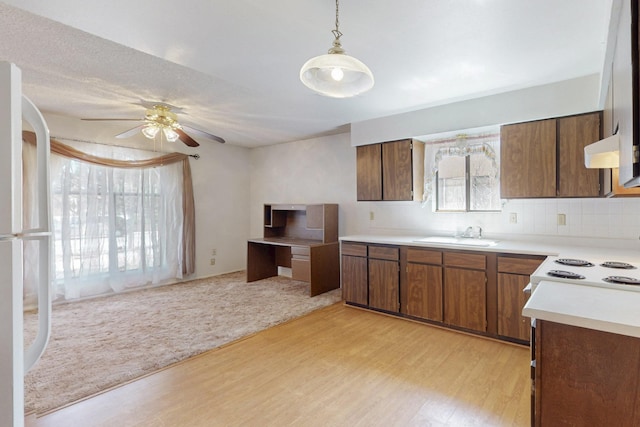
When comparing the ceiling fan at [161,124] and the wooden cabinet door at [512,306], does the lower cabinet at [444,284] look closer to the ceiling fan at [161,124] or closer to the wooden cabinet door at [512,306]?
the wooden cabinet door at [512,306]

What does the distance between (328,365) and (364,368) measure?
11.3 inches

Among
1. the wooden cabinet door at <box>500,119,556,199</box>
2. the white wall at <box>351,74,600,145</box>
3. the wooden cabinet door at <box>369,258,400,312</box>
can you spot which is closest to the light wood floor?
the wooden cabinet door at <box>369,258,400,312</box>

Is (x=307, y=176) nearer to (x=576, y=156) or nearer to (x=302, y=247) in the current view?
(x=302, y=247)

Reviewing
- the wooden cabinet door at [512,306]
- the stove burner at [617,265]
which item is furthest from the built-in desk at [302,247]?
the stove burner at [617,265]

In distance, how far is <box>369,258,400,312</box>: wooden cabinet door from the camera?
3639 millimetres

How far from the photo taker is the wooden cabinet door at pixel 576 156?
107 inches

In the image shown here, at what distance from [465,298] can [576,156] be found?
5.24ft

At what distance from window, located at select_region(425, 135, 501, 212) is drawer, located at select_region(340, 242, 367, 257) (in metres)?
1.06

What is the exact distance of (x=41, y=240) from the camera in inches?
37.5

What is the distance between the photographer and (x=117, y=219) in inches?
181

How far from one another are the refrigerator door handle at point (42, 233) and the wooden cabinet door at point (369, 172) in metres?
3.51

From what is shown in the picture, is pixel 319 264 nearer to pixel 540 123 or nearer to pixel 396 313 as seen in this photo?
pixel 396 313

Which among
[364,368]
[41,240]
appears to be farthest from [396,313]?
[41,240]

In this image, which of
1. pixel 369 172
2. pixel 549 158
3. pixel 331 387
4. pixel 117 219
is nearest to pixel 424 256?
pixel 369 172
